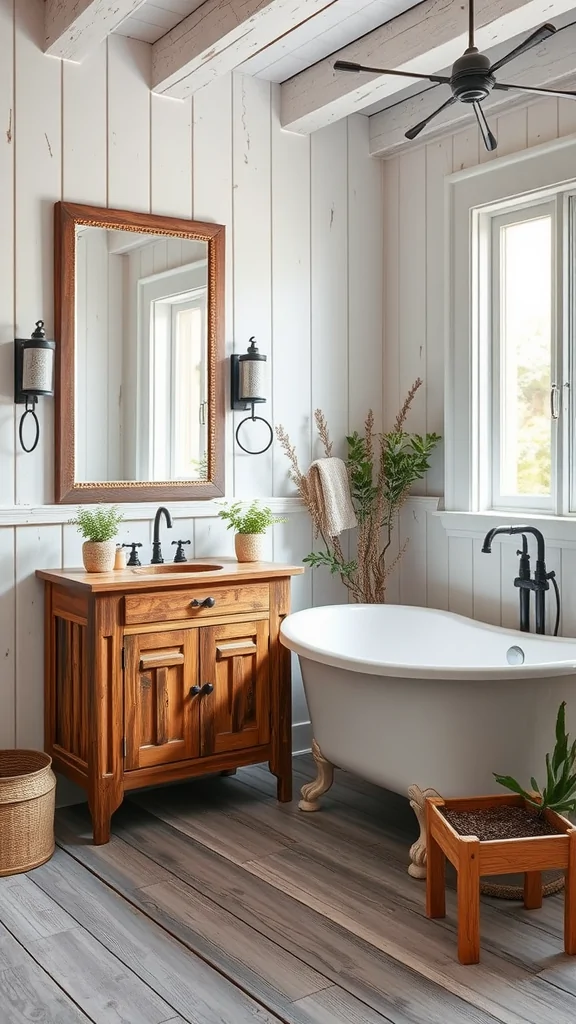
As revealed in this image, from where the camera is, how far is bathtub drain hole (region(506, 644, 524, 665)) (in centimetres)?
326

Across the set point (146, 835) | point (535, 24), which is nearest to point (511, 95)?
point (535, 24)

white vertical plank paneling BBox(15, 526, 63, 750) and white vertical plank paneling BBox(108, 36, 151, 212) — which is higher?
white vertical plank paneling BBox(108, 36, 151, 212)

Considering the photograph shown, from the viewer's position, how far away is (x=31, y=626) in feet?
10.7

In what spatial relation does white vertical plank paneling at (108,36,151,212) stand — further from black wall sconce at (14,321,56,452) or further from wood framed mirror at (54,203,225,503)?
black wall sconce at (14,321,56,452)

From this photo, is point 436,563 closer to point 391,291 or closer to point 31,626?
point 391,291

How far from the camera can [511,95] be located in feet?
11.4

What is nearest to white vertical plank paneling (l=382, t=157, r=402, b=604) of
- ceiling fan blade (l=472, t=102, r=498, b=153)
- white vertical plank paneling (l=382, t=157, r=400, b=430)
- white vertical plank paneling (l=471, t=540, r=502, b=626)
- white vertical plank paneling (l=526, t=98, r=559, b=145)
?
white vertical plank paneling (l=382, t=157, r=400, b=430)

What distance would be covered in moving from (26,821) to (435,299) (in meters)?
2.59

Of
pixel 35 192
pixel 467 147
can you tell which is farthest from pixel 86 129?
pixel 467 147

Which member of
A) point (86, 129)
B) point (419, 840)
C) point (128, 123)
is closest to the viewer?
point (419, 840)

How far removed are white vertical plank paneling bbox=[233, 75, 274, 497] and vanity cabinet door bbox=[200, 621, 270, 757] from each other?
72cm

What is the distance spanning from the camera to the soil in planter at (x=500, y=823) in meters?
2.34

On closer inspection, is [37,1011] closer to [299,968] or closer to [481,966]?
[299,968]

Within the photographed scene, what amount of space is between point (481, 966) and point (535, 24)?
Result: 267 centimetres
